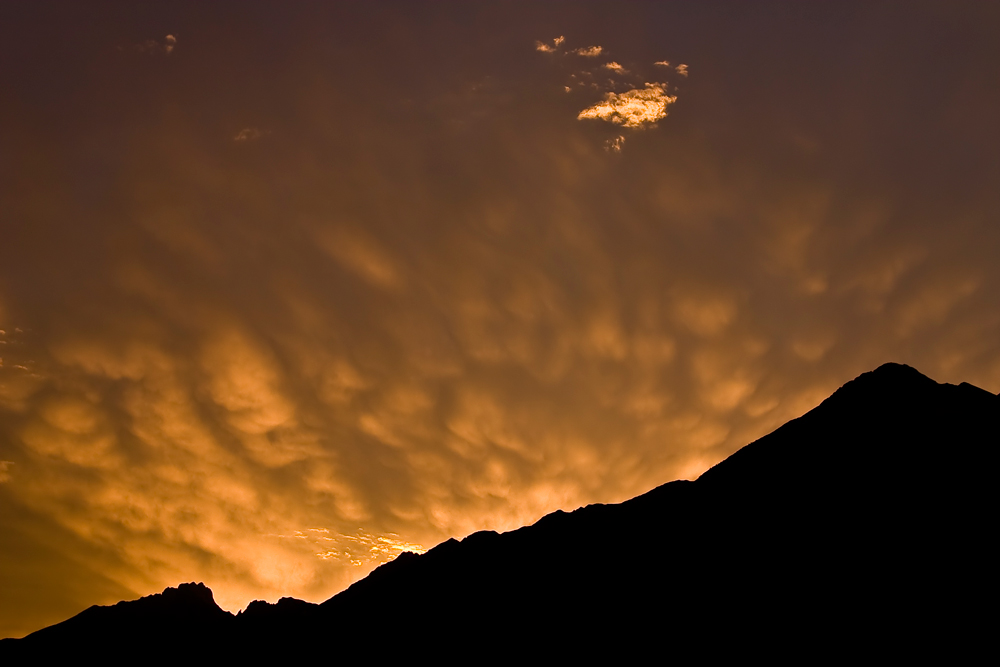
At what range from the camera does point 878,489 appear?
34156 mm

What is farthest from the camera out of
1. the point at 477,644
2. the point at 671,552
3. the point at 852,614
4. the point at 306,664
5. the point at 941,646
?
the point at 306,664

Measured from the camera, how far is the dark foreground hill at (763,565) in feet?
98.9

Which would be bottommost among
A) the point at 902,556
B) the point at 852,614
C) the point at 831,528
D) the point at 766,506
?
the point at 852,614

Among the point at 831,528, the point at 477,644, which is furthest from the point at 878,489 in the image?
the point at 477,644

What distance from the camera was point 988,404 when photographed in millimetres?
34531

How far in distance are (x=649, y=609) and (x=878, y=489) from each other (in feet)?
53.0

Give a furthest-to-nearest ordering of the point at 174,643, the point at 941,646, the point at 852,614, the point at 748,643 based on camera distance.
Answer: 1. the point at 174,643
2. the point at 748,643
3. the point at 852,614
4. the point at 941,646

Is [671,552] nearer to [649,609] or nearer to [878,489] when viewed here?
[649,609]

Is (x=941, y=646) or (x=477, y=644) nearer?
(x=941, y=646)

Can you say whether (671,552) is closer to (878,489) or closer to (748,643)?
(748,643)

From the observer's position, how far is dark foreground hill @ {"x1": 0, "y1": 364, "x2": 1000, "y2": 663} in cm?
3014

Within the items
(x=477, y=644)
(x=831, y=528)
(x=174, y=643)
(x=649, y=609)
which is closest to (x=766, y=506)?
(x=831, y=528)

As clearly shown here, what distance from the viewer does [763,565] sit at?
118 ft

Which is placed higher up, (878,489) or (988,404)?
(988,404)
